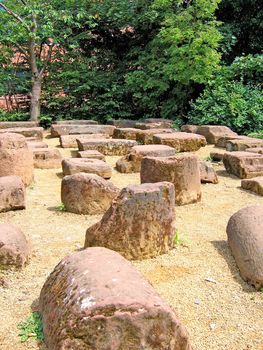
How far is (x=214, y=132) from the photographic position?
1053cm

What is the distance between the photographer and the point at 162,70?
13.4m

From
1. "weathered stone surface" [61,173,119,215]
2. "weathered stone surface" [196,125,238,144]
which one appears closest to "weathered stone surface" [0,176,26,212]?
"weathered stone surface" [61,173,119,215]

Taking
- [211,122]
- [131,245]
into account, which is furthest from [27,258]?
[211,122]

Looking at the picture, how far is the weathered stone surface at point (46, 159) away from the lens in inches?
311

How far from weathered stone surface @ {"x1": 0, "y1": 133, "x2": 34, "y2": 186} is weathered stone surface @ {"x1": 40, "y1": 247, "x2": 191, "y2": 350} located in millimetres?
4000

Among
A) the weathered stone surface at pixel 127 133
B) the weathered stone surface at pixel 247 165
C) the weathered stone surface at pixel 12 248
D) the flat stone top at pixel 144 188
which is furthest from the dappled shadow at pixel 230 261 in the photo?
the weathered stone surface at pixel 127 133

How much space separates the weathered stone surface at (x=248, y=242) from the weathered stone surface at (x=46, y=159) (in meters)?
4.60

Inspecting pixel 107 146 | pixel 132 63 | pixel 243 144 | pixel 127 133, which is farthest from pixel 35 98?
pixel 243 144

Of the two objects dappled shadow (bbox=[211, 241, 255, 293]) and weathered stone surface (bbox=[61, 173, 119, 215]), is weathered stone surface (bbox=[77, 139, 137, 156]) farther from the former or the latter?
dappled shadow (bbox=[211, 241, 255, 293])

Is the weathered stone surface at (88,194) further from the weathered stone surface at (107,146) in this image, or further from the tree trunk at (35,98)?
the tree trunk at (35,98)

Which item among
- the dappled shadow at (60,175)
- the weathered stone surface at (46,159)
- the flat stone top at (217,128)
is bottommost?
the dappled shadow at (60,175)

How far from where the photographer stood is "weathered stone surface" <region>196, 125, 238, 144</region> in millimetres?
10408

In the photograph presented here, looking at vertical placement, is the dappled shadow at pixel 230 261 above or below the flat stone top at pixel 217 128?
below

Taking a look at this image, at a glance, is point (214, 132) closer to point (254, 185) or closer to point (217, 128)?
point (217, 128)
